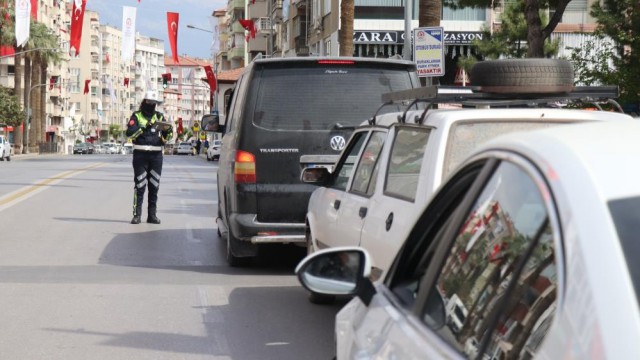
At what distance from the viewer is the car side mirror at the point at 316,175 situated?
8789mm

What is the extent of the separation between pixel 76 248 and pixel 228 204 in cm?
276

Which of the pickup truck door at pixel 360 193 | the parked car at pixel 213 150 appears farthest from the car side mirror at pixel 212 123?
the parked car at pixel 213 150

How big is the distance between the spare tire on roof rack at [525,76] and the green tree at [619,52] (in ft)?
39.6

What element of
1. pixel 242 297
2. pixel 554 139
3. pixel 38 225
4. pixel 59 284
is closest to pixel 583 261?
pixel 554 139

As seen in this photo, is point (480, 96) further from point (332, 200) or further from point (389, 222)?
point (332, 200)

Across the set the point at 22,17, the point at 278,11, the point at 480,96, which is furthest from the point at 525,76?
the point at 278,11

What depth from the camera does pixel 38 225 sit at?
15992 millimetres

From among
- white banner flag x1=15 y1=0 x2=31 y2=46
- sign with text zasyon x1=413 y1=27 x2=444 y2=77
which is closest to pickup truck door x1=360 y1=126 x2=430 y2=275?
sign with text zasyon x1=413 y1=27 x2=444 y2=77

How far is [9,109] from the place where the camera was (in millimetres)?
87812

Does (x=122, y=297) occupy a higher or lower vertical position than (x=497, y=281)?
lower

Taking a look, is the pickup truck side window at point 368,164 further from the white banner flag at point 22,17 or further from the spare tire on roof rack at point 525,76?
the white banner flag at point 22,17

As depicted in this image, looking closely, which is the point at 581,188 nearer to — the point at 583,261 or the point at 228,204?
the point at 583,261

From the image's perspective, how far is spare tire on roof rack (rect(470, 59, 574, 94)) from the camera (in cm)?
826

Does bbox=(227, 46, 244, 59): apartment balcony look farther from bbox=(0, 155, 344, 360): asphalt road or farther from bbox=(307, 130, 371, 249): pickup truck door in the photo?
bbox=(307, 130, 371, 249): pickup truck door
